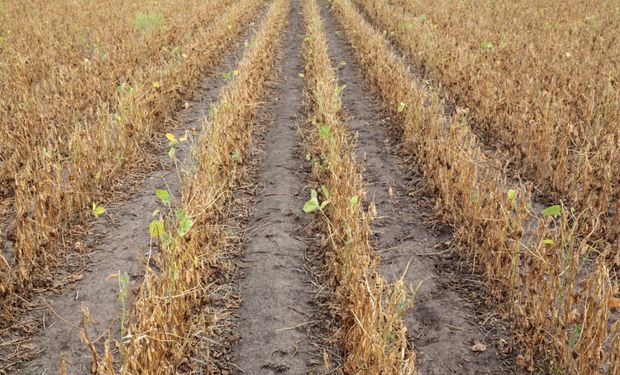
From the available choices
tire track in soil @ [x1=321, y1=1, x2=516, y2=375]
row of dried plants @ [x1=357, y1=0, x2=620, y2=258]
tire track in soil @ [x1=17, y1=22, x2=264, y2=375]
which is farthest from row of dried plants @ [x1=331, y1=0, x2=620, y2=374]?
tire track in soil @ [x1=17, y1=22, x2=264, y2=375]

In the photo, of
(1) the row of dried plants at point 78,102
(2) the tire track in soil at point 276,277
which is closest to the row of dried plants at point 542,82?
(2) the tire track in soil at point 276,277

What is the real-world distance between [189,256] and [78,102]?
3.99 metres

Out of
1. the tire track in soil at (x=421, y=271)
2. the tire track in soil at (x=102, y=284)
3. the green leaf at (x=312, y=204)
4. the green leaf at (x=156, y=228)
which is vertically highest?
the green leaf at (x=312, y=204)

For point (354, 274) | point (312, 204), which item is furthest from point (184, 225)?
point (354, 274)

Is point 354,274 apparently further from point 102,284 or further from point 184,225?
point 102,284

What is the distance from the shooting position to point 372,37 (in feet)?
31.1

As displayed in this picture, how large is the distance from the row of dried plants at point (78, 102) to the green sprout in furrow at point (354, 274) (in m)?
1.78

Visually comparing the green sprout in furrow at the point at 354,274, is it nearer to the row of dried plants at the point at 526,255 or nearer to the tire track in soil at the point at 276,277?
the tire track in soil at the point at 276,277

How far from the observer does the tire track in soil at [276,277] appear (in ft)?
8.93

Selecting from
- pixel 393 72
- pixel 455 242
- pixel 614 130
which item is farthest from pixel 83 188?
pixel 614 130

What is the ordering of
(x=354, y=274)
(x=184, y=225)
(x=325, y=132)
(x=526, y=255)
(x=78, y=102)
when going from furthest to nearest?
(x=78, y=102) → (x=325, y=132) → (x=526, y=255) → (x=354, y=274) → (x=184, y=225)

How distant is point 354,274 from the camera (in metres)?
2.98

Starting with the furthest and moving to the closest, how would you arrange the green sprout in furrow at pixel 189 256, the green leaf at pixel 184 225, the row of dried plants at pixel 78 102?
1. the row of dried plants at pixel 78 102
2. the green leaf at pixel 184 225
3. the green sprout in furrow at pixel 189 256

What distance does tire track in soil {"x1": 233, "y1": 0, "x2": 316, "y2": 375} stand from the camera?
2723mm
